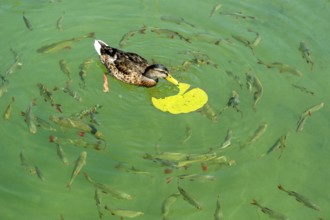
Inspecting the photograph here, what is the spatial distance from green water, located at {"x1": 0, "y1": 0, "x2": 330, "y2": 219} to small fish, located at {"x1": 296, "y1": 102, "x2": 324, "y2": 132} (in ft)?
0.27

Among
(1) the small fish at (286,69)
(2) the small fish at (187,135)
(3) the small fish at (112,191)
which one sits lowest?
(3) the small fish at (112,191)

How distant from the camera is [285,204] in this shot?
711cm

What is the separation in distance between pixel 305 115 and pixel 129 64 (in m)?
3.18

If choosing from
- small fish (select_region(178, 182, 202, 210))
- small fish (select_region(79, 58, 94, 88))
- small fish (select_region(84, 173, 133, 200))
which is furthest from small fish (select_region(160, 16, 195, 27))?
small fish (select_region(84, 173, 133, 200))

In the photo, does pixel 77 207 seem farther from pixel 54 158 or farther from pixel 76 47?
pixel 76 47

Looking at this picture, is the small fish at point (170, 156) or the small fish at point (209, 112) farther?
the small fish at point (209, 112)

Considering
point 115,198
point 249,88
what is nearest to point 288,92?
point 249,88

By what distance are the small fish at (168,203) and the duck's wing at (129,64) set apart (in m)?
2.69

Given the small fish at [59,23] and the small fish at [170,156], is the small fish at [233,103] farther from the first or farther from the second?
the small fish at [59,23]

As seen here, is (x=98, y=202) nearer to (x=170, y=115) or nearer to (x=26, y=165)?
(x=26, y=165)

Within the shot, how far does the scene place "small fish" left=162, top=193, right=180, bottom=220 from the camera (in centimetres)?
678

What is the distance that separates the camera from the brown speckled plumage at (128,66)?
8.82m

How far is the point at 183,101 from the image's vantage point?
8.43 m

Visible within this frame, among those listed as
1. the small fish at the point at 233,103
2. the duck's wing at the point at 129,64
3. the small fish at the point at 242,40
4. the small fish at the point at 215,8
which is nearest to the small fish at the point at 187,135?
the small fish at the point at 233,103
